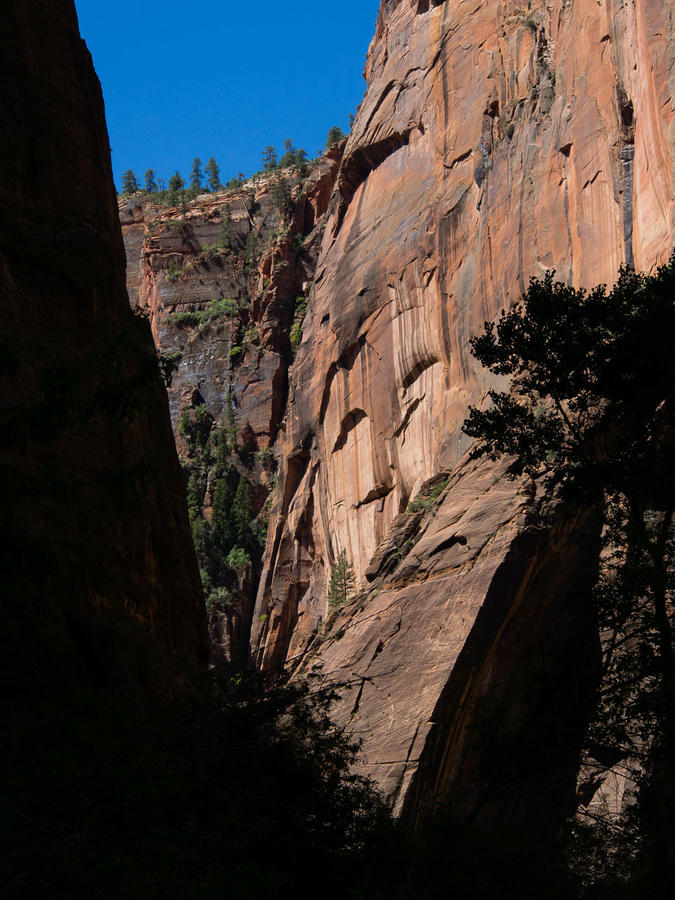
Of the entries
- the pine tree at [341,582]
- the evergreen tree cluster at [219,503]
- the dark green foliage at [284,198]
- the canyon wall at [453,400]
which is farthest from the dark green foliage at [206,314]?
the pine tree at [341,582]

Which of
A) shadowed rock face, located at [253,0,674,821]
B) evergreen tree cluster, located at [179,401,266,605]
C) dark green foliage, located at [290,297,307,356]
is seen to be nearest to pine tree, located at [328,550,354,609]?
shadowed rock face, located at [253,0,674,821]

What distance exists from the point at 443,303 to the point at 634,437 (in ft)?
79.3

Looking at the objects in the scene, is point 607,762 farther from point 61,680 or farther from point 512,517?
point 512,517

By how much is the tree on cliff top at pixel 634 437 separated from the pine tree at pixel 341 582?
88.7 ft

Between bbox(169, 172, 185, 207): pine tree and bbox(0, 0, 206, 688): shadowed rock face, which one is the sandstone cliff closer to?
bbox(169, 172, 185, 207): pine tree

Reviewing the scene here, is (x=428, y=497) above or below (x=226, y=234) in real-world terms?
below

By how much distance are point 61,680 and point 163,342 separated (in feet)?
239

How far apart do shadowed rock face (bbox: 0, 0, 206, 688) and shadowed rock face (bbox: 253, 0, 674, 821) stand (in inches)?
239

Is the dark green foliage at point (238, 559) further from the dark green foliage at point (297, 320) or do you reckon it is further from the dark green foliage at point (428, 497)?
the dark green foliage at point (428, 497)

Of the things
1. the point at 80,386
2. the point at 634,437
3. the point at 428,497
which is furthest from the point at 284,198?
the point at 80,386

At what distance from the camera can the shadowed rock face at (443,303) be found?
81.0 feet

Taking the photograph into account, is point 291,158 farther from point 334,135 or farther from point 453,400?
point 453,400

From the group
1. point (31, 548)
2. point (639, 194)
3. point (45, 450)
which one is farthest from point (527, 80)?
point (31, 548)

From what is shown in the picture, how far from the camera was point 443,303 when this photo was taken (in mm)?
38094
